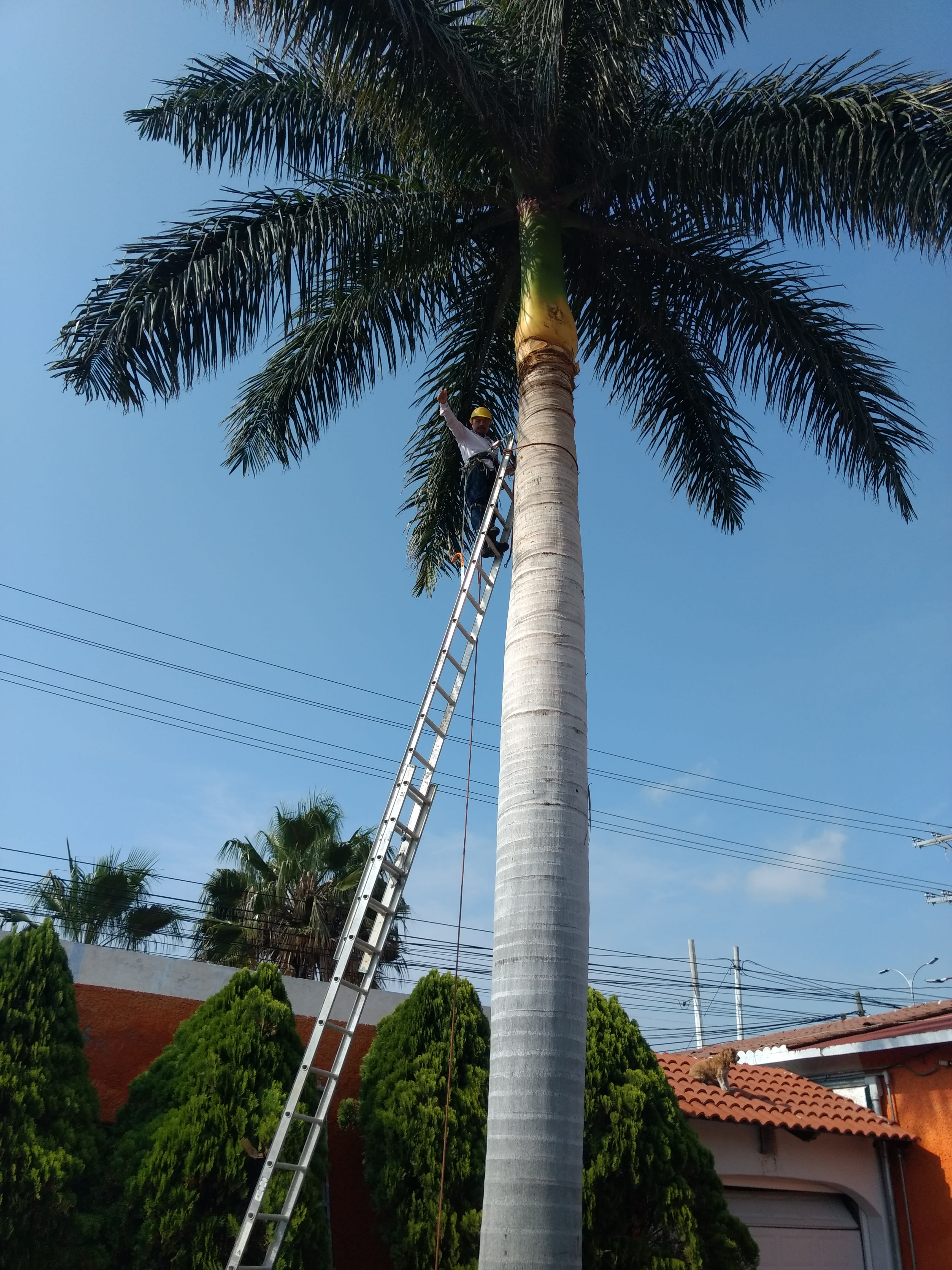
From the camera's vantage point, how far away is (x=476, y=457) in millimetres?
10164

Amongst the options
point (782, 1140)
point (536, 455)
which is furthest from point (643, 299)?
point (782, 1140)

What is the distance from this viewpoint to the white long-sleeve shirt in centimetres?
1010

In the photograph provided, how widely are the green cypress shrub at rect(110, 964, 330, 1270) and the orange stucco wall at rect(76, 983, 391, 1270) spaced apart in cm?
65

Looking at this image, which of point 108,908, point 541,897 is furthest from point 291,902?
point 541,897

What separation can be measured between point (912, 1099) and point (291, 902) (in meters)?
11.3

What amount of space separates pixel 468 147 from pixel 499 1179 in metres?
7.31

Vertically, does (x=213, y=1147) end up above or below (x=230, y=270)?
below

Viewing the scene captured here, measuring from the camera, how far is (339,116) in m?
10.0

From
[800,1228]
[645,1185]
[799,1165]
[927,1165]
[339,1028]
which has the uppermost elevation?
[927,1165]

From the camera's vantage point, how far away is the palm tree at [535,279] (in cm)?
614

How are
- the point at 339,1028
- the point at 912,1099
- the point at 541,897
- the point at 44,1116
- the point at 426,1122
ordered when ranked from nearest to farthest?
the point at 541,897 < the point at 44,1116 < the point at 339,1028 < the point at 426,1122 < the point at 912,1099

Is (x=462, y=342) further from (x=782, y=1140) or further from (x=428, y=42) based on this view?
(x=782, y=1140)

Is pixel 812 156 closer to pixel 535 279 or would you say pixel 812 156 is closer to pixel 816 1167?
pixel 535 279

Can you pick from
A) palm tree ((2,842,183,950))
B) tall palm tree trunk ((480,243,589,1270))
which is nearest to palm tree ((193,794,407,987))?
palm tree ((2,842,183,950))
